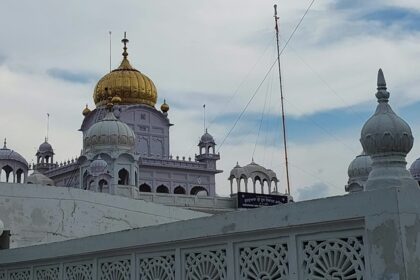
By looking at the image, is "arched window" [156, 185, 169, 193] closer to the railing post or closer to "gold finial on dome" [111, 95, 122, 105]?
"gold finial on dome" [111, 95, 122, 105]

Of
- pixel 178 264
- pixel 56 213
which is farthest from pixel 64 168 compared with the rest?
pixel 178 264

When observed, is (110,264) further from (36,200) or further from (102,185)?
(102,185)

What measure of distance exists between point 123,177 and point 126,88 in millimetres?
11527

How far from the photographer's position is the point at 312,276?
5629 mm

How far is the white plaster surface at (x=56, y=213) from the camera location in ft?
50.3

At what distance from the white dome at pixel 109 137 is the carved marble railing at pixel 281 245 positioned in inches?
897

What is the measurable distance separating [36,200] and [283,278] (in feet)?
35.7

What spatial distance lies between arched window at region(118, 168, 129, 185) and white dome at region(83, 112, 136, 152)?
102cm

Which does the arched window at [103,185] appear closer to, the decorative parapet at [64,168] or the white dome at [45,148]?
the decorative parapet at [64,168]

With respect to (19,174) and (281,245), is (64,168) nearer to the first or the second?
(19,174)

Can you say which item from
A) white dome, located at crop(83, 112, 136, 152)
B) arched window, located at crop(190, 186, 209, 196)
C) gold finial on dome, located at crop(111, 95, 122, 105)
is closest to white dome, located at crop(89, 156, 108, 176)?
white dome, located at crop(83, 112, 136, 152)

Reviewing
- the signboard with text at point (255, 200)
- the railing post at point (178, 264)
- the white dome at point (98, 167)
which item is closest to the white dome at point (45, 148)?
the white dome at point (98, 167)

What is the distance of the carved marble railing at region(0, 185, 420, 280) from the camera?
5.05 m

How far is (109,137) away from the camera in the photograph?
31.3 meters
